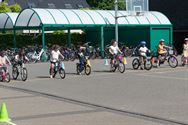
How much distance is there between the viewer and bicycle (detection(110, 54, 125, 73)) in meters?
22.3

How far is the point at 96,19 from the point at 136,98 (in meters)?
24.7

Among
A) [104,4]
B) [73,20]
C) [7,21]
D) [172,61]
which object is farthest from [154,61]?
[104,4]

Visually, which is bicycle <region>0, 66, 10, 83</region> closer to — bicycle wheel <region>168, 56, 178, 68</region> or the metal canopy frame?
bicycle wheel <region>168, 56, 178, 68</region>

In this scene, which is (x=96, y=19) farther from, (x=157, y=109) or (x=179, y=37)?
(x=157, y=109)

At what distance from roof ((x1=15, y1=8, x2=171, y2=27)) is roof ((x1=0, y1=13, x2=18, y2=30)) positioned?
202 centimetres

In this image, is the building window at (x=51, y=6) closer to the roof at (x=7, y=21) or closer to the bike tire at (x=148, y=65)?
the roof at (x=7, y=21)

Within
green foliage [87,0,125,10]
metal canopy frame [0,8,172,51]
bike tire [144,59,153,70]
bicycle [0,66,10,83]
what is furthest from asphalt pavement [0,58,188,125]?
green foliage [87,0,125,10]

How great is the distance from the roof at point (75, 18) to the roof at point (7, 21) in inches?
79.4

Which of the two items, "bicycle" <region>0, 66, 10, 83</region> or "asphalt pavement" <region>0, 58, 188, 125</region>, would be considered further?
"bicycle" <region>0, 66, 10, 83</region>

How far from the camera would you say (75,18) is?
35812 millimetres

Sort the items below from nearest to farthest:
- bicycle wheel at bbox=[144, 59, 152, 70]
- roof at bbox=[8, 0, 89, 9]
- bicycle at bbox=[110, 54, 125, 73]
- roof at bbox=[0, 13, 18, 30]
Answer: bicycle at bbox=[110, 54, 125, 73]
bicycle wheel at bbox=[144, 59, 152, 70]
roof at bbox=[0, 13, 18, 30]
roof at bbox=[8, 0, 89, 9]

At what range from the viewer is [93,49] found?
119ft

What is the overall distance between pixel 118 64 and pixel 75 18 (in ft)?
46.0

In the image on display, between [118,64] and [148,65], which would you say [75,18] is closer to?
[148,65]
